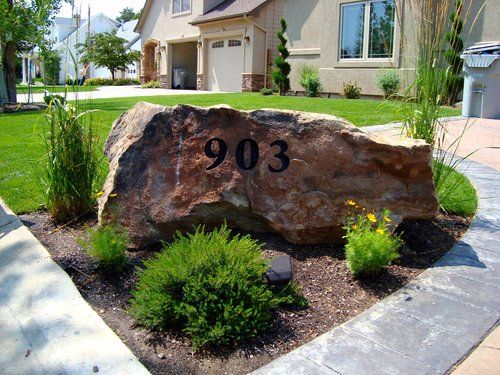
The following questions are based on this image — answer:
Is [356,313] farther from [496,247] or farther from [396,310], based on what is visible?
[496,247]

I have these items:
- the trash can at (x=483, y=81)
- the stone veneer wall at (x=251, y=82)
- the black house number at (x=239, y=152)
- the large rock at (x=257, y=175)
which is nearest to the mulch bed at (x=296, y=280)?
the large rock at (x=257, y=175)

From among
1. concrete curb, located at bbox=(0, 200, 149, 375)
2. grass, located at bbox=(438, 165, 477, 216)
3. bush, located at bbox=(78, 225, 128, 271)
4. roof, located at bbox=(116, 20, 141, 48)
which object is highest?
roof, located at bbox=(116, 20, 141, 48)

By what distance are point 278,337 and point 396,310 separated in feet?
2.46

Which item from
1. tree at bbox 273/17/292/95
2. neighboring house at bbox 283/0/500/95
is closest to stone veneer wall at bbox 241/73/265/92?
neighboring house at bbox 283/0/500/95

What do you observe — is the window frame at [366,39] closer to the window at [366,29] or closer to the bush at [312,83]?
the window at [366,29]

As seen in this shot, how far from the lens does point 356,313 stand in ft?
9.91

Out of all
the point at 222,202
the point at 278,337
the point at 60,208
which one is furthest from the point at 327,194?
the point at 60,208

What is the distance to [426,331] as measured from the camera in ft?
8.93

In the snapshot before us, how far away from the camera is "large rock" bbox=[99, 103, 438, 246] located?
3719mm

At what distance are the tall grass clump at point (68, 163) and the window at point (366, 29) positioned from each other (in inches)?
508

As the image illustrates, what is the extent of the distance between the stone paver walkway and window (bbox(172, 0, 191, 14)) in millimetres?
26893

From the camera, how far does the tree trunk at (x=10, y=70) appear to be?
15664 millimetres

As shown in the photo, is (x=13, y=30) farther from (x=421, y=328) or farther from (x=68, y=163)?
(x=421, y=328)

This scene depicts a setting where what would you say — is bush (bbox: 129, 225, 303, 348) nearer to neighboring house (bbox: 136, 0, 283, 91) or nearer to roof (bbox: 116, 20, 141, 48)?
A: neighboring house (bbox: 136, 0, 283, 91)
